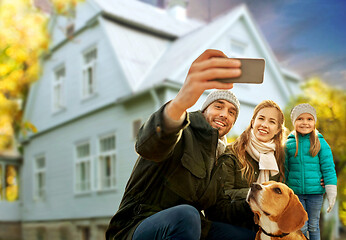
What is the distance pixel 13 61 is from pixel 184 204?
4.65m

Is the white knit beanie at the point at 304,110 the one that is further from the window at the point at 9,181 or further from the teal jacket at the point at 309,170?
the window at the point at 9,181

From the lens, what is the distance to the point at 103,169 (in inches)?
385

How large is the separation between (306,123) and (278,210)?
0.55m

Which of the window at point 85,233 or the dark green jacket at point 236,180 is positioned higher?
the dark green jacket at point 236,180

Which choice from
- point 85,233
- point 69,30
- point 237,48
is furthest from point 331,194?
point 69,30

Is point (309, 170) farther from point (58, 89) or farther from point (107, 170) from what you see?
point (58, 89)

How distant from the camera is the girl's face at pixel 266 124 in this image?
2.01m

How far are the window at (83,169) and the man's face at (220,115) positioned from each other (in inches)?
Answer: 338

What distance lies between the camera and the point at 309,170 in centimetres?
199

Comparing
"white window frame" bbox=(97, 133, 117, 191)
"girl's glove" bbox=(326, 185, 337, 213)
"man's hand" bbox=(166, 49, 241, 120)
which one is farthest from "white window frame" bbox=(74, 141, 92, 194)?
"man's hand" bbox=(166, 49, 241, 120)

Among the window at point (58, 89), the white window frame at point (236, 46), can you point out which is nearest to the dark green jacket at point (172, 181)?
the white window frame at point (236, 46)

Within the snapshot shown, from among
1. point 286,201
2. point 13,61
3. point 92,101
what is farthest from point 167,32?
point 286,201

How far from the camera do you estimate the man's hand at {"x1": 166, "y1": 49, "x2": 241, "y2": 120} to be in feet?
4.04

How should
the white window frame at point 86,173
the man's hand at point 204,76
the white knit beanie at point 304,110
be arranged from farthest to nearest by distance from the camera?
the white window frame at point 86,173 → the white knit beanie at point 304,110 → the man's hand at point 204,76
